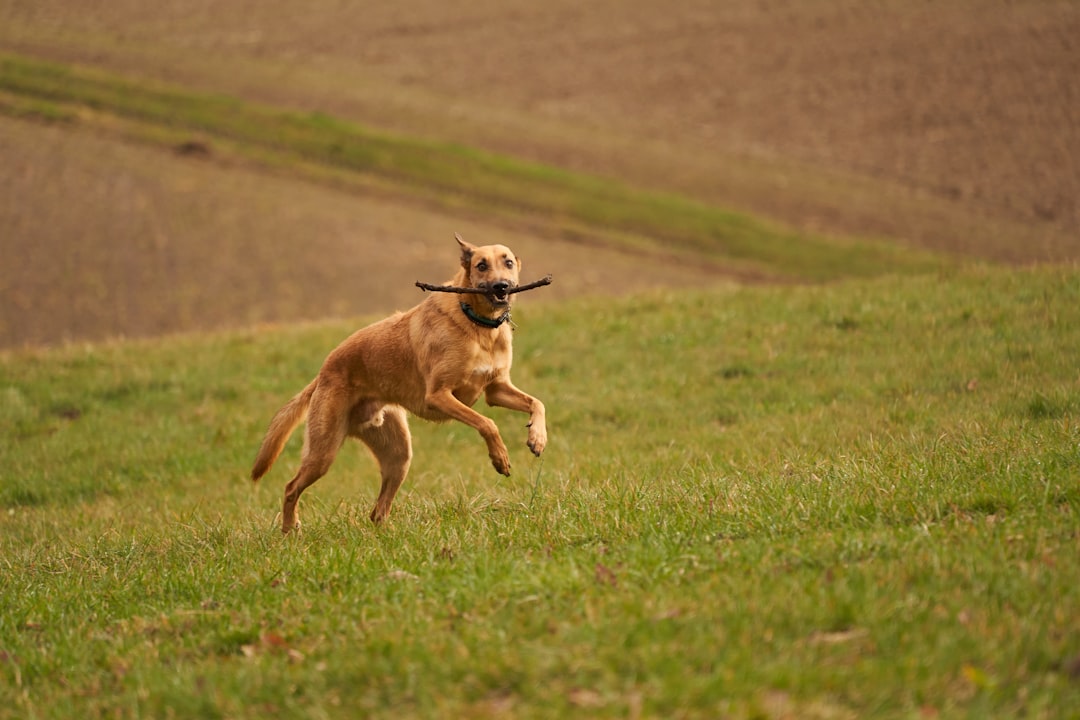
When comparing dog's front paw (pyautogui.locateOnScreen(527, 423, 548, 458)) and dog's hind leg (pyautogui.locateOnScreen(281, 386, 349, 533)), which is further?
dog's hind leg (pyautogui.locateOnScreen(281, 386, 349, 533))

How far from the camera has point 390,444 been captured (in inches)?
332

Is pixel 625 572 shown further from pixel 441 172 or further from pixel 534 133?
pixel 534 133

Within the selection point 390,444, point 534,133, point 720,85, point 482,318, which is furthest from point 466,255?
point 720,85

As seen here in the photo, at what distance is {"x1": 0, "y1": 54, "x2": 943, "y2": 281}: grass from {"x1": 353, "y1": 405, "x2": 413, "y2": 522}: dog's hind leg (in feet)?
59.0

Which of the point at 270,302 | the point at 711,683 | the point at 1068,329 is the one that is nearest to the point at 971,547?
the point at 711,683

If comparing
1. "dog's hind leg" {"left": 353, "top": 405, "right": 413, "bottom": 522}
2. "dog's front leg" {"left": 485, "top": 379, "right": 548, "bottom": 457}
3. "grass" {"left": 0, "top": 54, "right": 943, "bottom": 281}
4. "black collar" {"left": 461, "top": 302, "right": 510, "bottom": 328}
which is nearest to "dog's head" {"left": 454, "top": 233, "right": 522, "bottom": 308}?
"black collar" {"left": 461, "top": 302, "right": 510, "bottom": 328}

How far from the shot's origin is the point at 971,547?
4734 mm

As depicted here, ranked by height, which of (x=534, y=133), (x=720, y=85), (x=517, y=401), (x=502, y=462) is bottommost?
(x=502, y=462)

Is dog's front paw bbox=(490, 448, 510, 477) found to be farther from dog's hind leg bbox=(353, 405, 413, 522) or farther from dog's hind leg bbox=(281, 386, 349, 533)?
dog's hind leg bbox=(281, 386, 349, 533)

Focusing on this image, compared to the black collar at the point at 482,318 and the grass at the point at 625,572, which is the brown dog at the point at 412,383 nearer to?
Result: the black collar at the point at 482,318

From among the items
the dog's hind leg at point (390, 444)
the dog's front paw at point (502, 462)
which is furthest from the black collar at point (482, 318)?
the dog's hind leg at point (390, 444)

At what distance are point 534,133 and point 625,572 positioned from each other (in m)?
30.4

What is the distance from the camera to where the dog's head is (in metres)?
7.48

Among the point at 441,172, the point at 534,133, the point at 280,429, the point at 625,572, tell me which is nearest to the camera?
the point at 625,572
